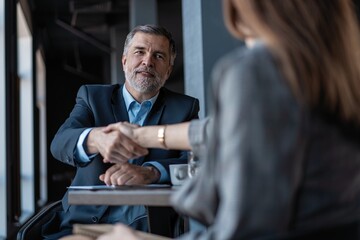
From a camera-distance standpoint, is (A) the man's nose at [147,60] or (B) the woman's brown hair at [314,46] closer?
(B) the woman's brown hair at [314,46]

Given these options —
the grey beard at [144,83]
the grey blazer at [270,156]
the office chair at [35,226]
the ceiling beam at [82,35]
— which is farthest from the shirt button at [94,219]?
the ceiling beam at [82,35]

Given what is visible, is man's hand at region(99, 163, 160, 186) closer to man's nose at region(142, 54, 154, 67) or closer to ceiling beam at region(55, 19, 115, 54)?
man's nose at region(142, 54, 154, 67)

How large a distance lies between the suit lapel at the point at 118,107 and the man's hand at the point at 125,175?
49cm

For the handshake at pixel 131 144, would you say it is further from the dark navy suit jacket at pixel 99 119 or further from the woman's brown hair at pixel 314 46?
the woman's brown hair at pixel 314 46

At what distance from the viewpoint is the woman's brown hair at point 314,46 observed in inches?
44.9

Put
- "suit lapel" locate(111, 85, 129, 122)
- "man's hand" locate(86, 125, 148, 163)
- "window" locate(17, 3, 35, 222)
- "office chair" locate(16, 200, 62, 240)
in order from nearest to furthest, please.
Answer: "man's hand" locate(86, 125, 148, 163) < "office chair" locate(16, 200, 62, 240) < "suit lapel" locate(111, 85, 129, 122) < "window" locate(17, 3, 35, 222)

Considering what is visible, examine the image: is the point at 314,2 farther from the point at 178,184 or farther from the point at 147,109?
the point at 147,109

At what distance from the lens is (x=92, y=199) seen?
1699 mm

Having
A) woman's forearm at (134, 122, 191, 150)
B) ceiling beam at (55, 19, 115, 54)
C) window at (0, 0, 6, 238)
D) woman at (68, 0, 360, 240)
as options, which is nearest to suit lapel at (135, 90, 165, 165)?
woman's forearm at (134, 122, 191, 150)

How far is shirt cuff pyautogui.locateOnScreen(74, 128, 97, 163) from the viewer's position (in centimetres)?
221

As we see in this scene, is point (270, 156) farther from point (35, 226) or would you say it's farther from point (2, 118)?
point (2, 118)

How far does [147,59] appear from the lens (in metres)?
2.94

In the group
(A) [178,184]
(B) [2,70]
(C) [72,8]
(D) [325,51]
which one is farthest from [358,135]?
(C) [72,8]

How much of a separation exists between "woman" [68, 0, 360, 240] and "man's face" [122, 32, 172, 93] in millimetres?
1666
